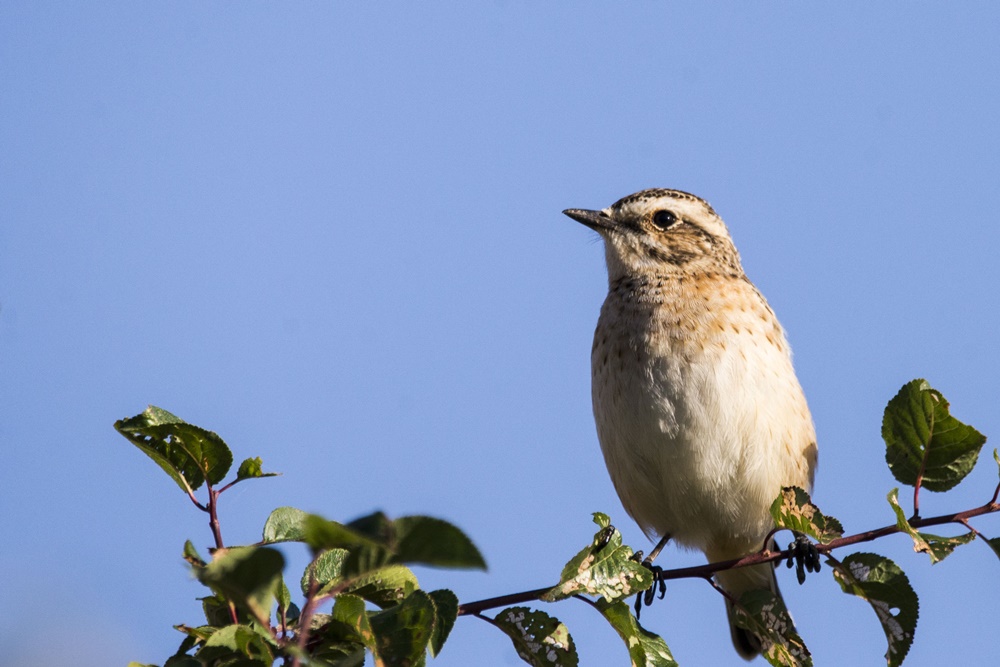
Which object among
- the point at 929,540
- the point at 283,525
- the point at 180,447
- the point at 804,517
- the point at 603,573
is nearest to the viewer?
the point at 283,525

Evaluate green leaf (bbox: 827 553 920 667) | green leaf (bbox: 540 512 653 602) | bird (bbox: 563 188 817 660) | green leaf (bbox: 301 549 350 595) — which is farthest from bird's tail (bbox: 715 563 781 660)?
green leaf (bbox: 301 549 350 595)

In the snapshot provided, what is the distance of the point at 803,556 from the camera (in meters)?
6.65

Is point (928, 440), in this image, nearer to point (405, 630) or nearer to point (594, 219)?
point (405, 630)

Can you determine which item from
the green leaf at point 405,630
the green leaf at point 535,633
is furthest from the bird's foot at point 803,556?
the green leaf at point 405,630

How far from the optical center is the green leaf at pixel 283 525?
3.96 meters

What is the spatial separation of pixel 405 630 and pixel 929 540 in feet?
7.43

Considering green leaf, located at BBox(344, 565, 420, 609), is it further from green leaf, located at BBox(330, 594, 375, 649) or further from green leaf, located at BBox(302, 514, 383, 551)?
green leaf, located at BBox(302, 514, 383, 551)

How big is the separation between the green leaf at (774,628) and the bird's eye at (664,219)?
15.5 feet

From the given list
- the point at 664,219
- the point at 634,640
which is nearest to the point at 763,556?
the point at 634,640

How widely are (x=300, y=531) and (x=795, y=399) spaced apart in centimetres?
507

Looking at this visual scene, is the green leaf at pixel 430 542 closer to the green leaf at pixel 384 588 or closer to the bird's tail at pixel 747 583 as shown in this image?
the green leaf at pixel 384 588

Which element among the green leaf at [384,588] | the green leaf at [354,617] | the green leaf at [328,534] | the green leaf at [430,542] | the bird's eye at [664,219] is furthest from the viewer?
the bird's eye at [664,219]

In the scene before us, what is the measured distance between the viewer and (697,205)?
9.93m

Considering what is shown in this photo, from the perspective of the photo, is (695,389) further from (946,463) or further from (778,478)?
(946,463)
